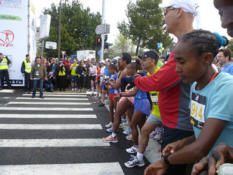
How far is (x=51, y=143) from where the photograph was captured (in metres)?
4.77

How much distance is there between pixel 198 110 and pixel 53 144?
3.80 meters

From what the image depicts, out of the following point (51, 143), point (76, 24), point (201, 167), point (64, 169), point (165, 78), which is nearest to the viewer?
point (201, 167)

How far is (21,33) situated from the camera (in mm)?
12172

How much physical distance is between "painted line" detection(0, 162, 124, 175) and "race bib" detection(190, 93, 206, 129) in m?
2.21

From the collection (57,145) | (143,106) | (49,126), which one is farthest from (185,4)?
(49,126)

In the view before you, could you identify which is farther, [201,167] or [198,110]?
[198,110]

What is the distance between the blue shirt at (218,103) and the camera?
126cm

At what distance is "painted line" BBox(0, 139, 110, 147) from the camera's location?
462 centimetres

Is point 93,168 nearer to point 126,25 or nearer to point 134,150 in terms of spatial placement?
point 134,150

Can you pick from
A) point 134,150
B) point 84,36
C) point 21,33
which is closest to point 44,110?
point 134,150

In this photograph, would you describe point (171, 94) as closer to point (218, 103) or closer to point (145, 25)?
point (218, 103)

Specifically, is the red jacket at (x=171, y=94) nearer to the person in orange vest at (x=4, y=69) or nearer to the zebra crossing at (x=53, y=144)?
the zebra crossing at (x=53, y=144)

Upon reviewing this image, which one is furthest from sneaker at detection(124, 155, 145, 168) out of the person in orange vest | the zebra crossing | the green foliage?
the green foliage

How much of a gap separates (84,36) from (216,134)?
4257cm
